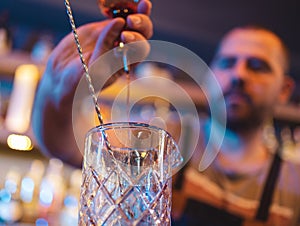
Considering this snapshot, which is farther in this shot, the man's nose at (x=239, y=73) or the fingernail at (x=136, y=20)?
the man's nose at (x=239, y=73)

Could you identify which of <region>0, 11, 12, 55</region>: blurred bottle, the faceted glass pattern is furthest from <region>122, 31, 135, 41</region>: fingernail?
<region>0, 11, 12, 55</region>: blurred bottle

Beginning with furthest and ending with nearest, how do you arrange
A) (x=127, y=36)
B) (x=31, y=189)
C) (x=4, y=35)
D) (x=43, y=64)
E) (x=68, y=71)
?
(x=31, y=189), (x=4, y=35), (x=43, y=64), (x=68, y=71), (x=127, y=36)

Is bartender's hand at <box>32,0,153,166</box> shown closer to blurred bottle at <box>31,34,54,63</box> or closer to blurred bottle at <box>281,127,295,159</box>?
blurred bottle at <box>31,34,54,63</box>

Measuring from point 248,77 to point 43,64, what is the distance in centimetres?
104

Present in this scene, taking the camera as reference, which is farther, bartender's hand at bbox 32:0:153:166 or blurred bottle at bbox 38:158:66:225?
blurred bottle at bbox 38:158:66:225

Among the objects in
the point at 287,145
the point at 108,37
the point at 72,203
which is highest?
the point at 108,37

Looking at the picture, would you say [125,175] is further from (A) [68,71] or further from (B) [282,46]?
(B) [282,46]

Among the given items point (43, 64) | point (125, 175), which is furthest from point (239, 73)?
point (125, 175)

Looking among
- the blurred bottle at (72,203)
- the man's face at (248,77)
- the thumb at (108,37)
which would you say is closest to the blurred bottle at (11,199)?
the blurred bottle at (72,203)

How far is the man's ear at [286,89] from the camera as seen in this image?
2.32 meters

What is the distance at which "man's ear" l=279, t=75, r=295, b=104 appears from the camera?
2322 millimetres

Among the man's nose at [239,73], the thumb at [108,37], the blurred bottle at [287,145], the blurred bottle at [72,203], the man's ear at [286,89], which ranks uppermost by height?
the thumb at [108,37]

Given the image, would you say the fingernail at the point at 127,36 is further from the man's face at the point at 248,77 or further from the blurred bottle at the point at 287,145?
the blurred bottle at the point at 287,145

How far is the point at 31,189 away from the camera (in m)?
2.30
